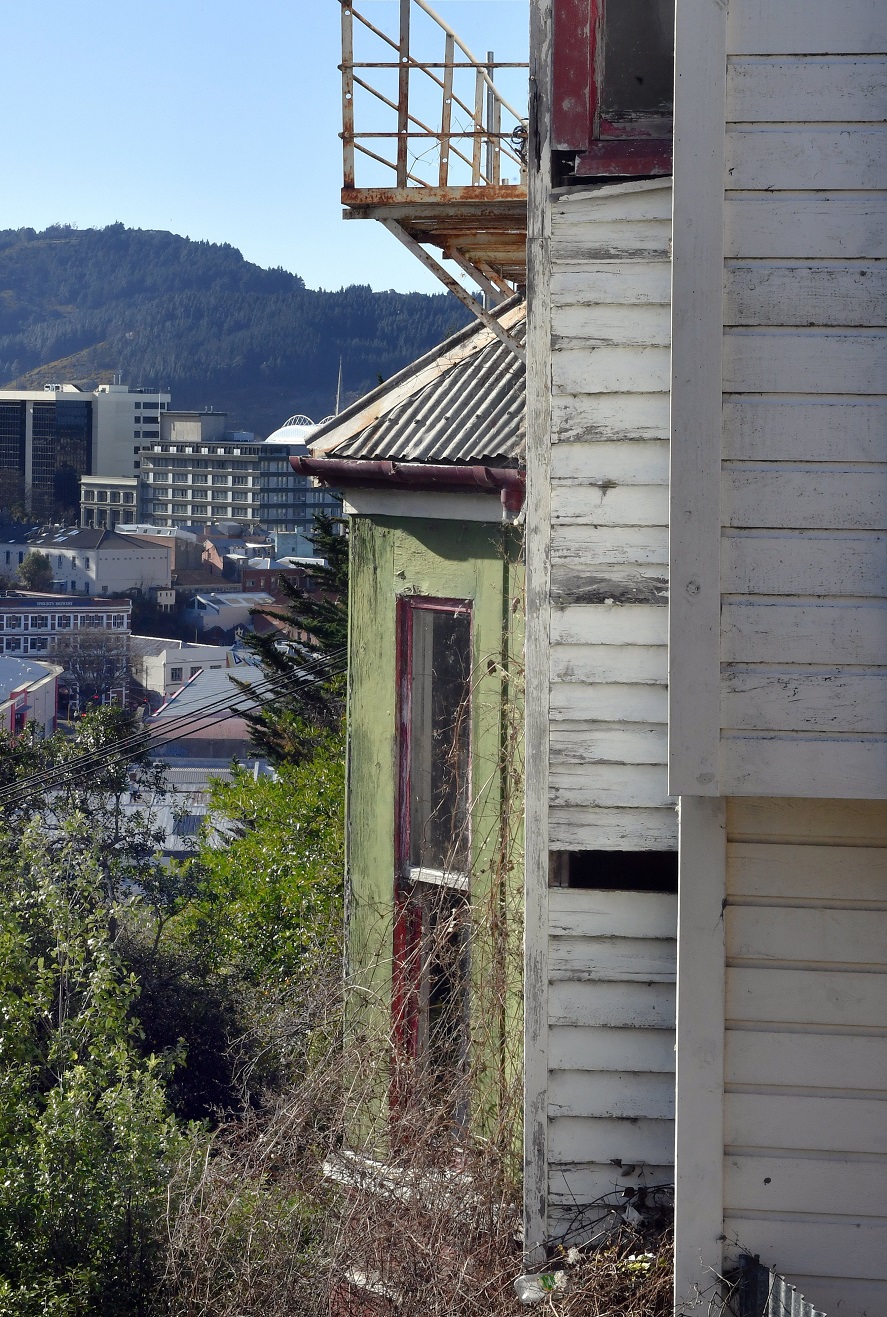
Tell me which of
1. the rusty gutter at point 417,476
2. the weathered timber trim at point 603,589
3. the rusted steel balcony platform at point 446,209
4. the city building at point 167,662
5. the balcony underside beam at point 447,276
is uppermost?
the rusted steel balcony platform at point 446,209

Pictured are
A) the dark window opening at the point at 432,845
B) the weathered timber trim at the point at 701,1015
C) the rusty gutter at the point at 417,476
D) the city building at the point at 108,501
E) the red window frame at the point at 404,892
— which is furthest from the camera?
the city building at the point at 108,501

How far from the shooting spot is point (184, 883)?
26.0 metres

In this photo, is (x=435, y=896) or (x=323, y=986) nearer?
(x=435, y=896)

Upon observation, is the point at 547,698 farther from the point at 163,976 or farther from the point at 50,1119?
the point at 163,976

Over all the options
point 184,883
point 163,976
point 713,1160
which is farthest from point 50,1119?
point 184,883

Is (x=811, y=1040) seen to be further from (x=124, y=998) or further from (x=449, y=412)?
(x=124, y=998)

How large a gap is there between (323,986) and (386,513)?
15.8 feet

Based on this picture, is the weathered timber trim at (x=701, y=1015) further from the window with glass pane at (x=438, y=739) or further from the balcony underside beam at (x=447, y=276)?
the balcony underside beam at (x=447, y=276)

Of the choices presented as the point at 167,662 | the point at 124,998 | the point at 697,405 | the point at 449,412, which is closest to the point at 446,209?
the point at 449,412

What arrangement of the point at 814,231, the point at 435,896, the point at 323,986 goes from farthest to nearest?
the point at 323,986, the point at 435,896, the point at 814,231

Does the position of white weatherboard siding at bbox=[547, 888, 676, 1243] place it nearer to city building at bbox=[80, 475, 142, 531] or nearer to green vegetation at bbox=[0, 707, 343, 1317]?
green vegetation at bbox=[0, 707, 343, 1317]

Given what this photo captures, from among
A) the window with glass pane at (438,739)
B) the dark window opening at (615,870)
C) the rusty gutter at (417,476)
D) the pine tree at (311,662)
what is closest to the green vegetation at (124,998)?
the window with glass pane at (438,739)

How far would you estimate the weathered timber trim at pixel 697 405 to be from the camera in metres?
3.54

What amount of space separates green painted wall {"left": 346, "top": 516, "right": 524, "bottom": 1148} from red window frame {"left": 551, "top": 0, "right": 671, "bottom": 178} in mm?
1884
